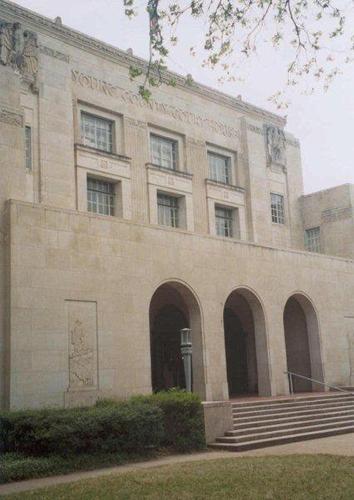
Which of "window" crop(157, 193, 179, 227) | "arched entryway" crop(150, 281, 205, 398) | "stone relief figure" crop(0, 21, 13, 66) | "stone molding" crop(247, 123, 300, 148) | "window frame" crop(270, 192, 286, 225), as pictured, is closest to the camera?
"stone relief figure" crop(0, 21, 13, 66)

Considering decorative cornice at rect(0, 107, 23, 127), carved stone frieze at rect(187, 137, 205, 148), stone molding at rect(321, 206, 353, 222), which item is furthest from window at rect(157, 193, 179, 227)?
decorative cornice at rect(0, 107, 23, 127)

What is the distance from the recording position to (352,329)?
28406 mm

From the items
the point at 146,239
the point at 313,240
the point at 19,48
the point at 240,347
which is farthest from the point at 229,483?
the point at 313,240

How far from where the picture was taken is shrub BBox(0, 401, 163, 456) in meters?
13.8

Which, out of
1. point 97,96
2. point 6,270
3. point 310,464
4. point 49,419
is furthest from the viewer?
point 97,96

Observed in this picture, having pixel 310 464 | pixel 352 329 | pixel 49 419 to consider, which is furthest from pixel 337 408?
pixel 49 419

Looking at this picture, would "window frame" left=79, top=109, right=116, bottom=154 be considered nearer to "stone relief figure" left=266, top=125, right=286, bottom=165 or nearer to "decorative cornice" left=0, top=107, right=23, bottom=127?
"decorative cornice" left=0, top=107, right=23, bottom=127

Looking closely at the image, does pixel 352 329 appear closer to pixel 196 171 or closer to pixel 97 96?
pixel 196 171

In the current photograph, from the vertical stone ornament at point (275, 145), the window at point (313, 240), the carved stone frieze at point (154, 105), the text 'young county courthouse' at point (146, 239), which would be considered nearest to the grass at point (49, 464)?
the text 'young county courthouse' at point (146, 239)

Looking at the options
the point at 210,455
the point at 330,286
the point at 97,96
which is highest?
the point at 97,96

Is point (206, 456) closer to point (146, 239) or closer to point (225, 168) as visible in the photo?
point (146, 239)

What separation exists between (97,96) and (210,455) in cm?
1674

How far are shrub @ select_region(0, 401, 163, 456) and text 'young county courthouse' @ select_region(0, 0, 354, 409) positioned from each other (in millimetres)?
2485

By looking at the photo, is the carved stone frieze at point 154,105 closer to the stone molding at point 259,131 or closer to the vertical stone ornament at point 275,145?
the stone molding at point 259,131
